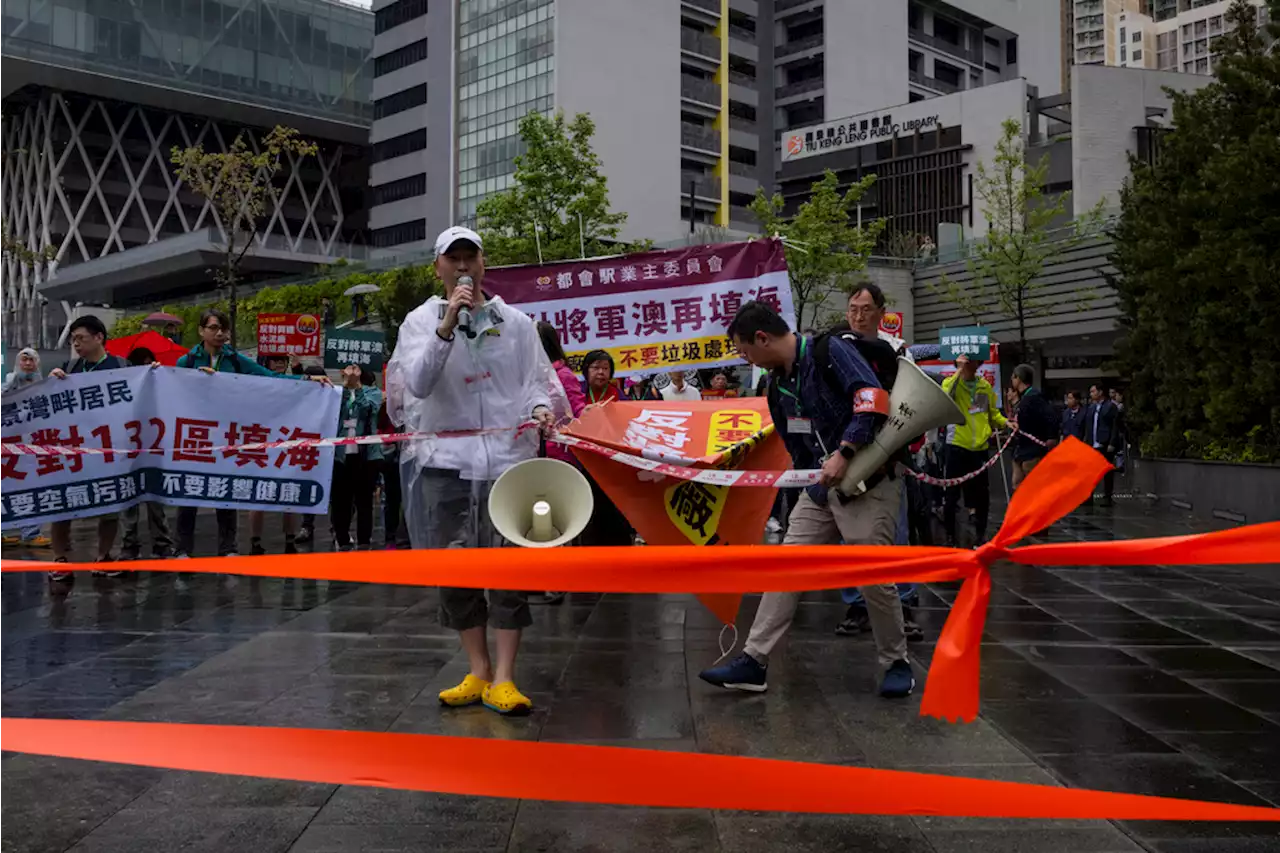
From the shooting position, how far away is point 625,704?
198 inches

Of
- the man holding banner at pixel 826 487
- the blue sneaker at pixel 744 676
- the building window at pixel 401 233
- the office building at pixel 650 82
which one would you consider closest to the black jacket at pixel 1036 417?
the man holding banner at pixel 826 487

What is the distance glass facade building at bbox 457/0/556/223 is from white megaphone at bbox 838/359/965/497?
55826 millimetres

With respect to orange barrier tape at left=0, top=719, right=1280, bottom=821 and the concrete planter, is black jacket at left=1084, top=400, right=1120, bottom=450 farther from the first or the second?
orange barrier tape at left=0, top=719, right=1280, bottom=821

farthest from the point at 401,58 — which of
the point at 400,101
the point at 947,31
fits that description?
the point at 947,31

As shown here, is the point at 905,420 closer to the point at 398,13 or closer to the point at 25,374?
the point at 25,374

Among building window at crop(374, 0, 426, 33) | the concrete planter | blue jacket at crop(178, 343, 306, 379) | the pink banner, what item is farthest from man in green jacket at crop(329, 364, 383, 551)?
building window at crop(374, 0, 426, 33)

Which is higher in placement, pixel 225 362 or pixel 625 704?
pixel 225 362

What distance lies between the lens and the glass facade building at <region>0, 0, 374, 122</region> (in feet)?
238

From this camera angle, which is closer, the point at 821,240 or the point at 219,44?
the point at 821,240

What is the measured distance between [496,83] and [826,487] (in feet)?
197

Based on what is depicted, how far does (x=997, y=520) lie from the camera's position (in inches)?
590

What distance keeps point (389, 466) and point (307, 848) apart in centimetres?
845

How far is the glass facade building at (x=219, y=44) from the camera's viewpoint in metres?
72.6

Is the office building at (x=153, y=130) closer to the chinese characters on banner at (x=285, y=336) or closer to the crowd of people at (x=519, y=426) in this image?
the chinese characters on banner at (x=285, y=336)
